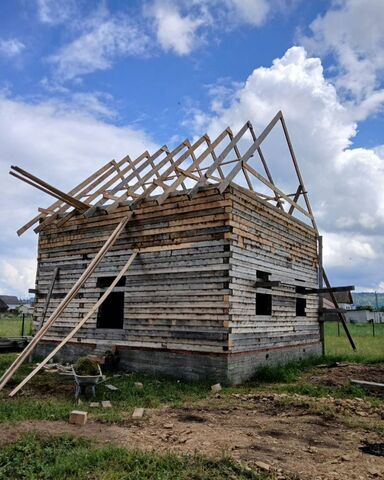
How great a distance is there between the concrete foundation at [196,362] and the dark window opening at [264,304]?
134 cm

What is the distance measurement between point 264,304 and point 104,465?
10.2 metres

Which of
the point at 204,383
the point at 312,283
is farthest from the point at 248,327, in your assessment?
the point at 312,283

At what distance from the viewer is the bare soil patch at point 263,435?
230 inches

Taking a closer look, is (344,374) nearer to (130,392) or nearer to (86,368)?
(130,392)

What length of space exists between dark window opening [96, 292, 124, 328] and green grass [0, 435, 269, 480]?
29.3 ft

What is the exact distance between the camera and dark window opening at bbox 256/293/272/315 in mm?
14931

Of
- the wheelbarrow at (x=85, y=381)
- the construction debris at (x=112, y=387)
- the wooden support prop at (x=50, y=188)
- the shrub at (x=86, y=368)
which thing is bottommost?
the construction debris at (x=112, y=387)

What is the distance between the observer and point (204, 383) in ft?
39.1

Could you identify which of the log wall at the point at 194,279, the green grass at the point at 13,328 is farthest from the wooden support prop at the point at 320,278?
the green grass at the point at 13,328

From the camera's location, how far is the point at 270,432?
7.46m

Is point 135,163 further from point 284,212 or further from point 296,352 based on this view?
point 296,352

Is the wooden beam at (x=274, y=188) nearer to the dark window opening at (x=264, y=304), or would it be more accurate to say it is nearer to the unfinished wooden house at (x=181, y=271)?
the unfinished wooden house at (x=181, y=271)

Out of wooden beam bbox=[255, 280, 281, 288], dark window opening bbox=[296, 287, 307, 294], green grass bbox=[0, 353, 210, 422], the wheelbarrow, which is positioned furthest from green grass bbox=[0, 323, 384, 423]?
dark window opening bbox=[296, 287, 307, 294]

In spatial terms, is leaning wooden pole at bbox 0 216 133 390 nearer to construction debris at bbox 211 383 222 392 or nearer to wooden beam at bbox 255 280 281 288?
construction debris at bbox 211 383 222 392
